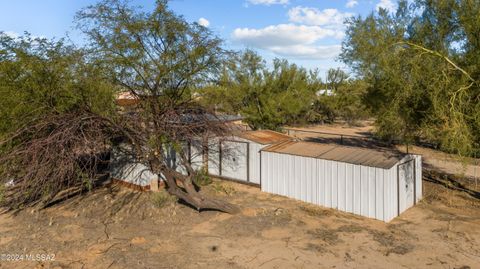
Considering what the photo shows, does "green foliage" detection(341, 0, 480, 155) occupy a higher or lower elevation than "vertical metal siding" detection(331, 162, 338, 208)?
higher

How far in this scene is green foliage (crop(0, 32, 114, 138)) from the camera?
9406 mm

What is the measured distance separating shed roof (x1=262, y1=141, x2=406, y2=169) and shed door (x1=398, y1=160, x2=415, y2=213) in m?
0.34

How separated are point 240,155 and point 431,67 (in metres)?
7.06

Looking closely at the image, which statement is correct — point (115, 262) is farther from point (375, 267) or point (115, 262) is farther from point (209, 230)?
point (375, 267)

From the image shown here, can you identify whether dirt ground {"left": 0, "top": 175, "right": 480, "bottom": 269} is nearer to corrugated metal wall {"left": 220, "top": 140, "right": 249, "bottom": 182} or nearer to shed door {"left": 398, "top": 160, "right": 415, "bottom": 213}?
shed door {"left": 398, "top": 160, "right": 415, "bottom": 213}

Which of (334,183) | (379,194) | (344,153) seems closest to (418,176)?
(379,194)

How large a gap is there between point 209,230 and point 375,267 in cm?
404

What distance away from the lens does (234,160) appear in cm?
1345

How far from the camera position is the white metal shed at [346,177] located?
31.1ft

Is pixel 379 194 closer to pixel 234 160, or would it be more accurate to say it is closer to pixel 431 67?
pixel 431 67

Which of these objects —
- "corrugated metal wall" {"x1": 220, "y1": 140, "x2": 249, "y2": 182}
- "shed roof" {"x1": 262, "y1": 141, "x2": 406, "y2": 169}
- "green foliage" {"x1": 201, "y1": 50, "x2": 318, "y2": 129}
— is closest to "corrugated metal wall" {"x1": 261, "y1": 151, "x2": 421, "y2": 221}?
"shed roof" {"x1": 262, "y1": 141, "x2": 406, "y2": 169}

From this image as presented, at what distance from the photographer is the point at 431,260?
6980 millimetres

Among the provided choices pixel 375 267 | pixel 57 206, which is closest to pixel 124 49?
pixel 57 206

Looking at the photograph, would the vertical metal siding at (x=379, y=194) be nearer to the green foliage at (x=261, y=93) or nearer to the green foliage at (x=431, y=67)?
the green foliage at (x=431, y=67)
